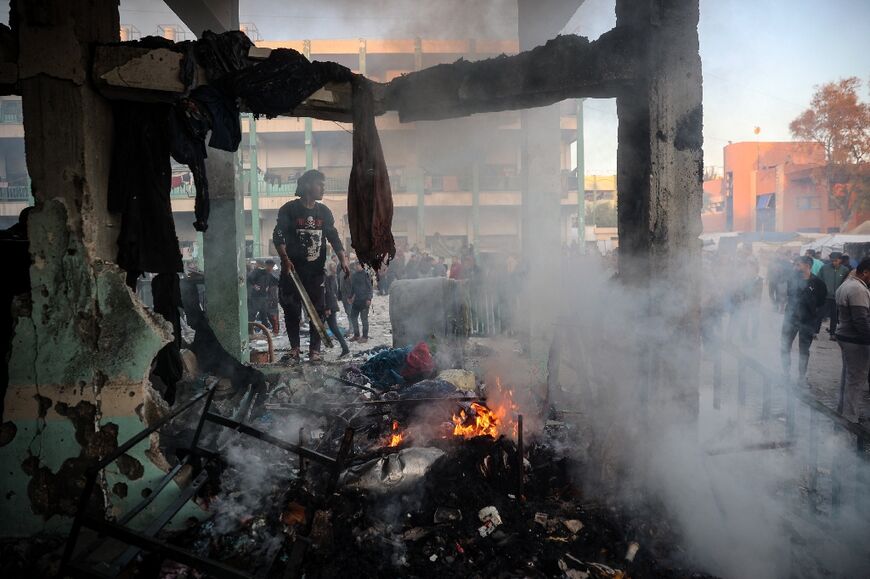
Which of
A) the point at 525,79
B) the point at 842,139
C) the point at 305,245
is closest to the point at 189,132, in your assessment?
the point at 525,79

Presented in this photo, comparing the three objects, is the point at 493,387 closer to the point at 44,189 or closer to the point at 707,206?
the point at 44,189

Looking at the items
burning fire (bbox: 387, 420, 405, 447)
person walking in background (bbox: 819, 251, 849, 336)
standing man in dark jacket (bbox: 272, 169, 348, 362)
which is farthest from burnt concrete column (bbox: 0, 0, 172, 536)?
person walking in background (bbox: 819, 251, 849, 336)

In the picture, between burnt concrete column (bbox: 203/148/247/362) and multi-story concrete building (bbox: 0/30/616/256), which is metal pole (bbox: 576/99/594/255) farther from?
burnt concrete column (bbox: 203/148/247/362)

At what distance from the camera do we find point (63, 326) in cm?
321

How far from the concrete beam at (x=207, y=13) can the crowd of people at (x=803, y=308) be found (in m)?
7.69

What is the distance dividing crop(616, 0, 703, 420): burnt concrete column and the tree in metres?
34.6

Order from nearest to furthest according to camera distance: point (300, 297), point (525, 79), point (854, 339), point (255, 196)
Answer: point (525, 79) → point (854, 339) → point (300, 297) → point (255, 196)

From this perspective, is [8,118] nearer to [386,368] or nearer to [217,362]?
[217,362]

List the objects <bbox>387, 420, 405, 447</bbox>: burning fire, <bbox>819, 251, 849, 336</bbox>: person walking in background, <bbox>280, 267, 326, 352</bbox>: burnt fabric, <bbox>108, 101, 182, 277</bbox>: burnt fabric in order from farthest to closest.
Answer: <bbox>819, 251, 849, 336</bbox>: person walking in background
<bbox>280, 267, 326, 352</bbox>: burnt fabric
<bbox>387, 420, 405, 447</bbox>: burning fire
<bbox>108, 101, 182, 277</bbox>: burnt fabric

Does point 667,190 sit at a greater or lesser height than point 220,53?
lesser

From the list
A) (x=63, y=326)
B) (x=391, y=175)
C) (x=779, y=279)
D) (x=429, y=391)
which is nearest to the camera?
(x=63, y=326)

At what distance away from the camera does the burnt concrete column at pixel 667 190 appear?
143 inches

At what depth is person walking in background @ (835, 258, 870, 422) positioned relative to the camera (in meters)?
5.86

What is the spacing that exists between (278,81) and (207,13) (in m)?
4.54
